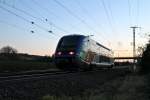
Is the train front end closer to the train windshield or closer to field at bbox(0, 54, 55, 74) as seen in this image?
the train windshield

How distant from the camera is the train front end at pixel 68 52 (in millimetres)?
32875

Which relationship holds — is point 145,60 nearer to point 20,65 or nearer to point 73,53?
point 20,65

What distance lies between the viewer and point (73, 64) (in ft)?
108

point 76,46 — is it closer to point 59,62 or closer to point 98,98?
point 59,62

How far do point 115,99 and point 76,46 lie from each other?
18.3m

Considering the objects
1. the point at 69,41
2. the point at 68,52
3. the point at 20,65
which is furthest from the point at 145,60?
the point at 68,52

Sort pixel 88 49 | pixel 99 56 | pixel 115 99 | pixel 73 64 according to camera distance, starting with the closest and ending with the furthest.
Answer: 1. pixel 115 99
2. pixel 73 64
3. pixel 88 49
4. pixel 99 56

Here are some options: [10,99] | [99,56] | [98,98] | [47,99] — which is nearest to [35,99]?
[47,99]

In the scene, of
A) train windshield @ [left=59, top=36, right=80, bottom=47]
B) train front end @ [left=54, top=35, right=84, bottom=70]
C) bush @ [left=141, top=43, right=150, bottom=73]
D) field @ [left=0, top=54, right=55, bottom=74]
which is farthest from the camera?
bush @ [left=141, top=43, right=150, bottom=73]

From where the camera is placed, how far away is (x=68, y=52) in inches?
1319

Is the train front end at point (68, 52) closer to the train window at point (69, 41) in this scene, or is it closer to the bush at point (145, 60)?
the train window at point (69, 41)

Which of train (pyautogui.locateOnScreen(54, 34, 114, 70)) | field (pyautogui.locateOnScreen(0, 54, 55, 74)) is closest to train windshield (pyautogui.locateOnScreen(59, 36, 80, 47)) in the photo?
train (pyautogui.locateOnScreen(54, 34, 114, 70))

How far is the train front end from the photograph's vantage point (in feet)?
108

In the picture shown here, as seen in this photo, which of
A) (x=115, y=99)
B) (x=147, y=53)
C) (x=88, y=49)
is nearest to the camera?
(x=115, y=99)
